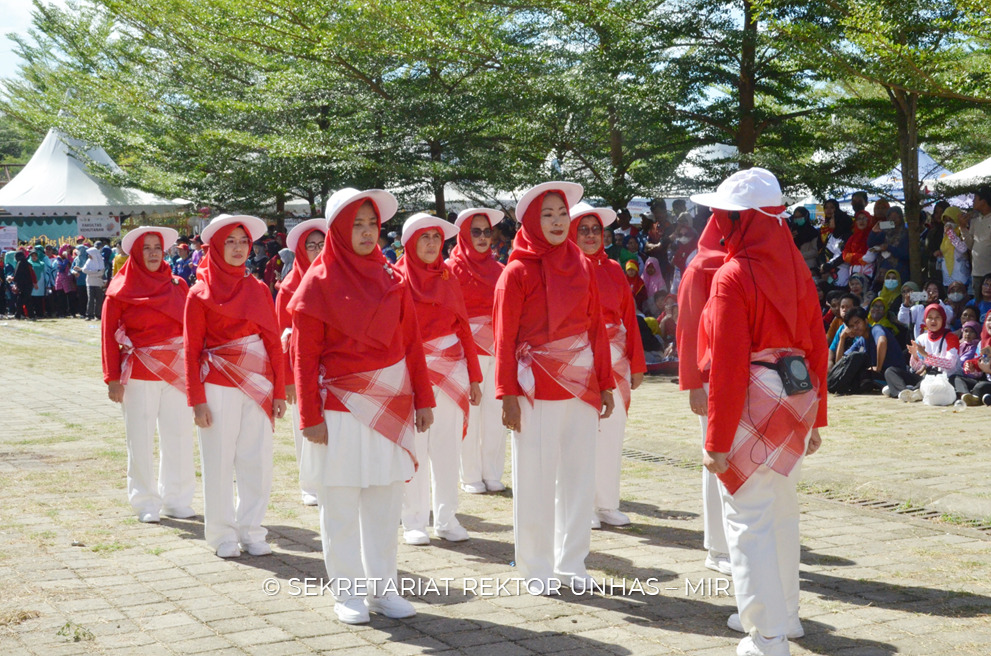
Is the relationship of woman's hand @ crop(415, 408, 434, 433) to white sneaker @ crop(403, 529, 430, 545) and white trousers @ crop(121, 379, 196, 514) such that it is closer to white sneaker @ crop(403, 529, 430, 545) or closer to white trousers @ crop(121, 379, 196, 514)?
white sneaker @ crop(403, 529, 430, 545)

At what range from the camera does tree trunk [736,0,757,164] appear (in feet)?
46.6

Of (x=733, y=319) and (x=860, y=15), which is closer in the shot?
(x=733, y=319)

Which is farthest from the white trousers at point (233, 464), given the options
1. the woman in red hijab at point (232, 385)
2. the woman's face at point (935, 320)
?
the woman's face at point (935, 320)

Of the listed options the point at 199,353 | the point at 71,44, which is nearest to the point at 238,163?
the point at 71,44

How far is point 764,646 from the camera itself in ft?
14.3

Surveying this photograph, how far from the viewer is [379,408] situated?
5.12 metres

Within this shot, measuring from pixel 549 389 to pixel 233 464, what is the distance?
2191 millimetres

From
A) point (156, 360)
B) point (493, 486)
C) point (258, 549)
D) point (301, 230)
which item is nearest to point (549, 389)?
point (258, 549)

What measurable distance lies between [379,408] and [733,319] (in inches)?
68.5

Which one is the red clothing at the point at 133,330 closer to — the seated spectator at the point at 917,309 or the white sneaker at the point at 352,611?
the white sneaker at the point at 352,611

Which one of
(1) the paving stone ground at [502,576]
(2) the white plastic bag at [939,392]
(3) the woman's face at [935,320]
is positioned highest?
(3) the woman's face at [935,320]

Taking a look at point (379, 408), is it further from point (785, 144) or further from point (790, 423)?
point (785, 144)

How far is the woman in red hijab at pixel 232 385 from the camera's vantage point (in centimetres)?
643

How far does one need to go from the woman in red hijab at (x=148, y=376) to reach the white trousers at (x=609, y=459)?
2.84 m
